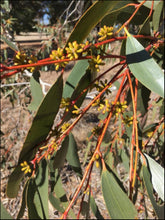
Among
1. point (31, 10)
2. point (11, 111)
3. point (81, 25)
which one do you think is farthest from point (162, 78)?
point (31, 10)

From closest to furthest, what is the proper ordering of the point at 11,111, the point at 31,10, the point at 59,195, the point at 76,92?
the point at 76,92 < the point at 59,195 < the point at 11,111 < the point at 31,10

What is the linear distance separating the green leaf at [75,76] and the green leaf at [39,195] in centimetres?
25

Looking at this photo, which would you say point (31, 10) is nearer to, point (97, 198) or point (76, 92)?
point (97, 198)

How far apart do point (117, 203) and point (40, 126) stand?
27cm

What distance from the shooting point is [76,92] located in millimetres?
711

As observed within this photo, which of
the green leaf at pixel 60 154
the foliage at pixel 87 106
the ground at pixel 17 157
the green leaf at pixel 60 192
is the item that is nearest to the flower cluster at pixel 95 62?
the foliage at pixel 87 106

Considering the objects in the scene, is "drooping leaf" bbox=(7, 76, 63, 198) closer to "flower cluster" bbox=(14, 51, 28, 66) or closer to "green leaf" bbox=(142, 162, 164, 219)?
"flower cluster" bbox=(14, 51, 28, 66)

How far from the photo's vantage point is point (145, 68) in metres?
0.42

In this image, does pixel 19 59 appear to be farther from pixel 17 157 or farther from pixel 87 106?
pixel 17 157

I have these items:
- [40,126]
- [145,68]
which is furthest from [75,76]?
[145,68]

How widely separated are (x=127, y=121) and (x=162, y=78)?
1.29ft

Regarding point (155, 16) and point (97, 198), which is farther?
point (97, 198)

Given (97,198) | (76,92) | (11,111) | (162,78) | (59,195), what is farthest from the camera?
(11,111)

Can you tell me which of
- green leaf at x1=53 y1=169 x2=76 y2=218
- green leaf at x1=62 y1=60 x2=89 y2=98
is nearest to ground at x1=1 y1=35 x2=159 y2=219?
green leaf at x1=53 y1=169 x2=76 y2=218
